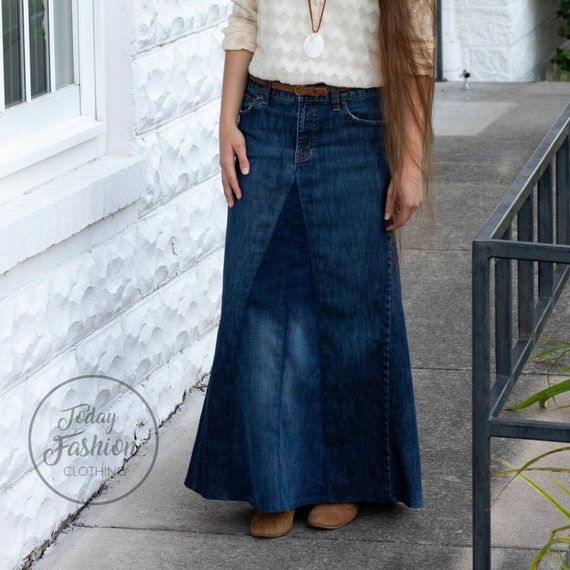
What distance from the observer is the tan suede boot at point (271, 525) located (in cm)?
361

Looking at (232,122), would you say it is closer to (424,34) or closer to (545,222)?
(424,34)

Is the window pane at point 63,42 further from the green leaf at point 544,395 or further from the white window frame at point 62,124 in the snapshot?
the green leaf at point 544,395

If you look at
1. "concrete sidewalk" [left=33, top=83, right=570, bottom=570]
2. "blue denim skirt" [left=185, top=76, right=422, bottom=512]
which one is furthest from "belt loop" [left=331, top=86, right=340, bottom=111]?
"concrete sidewalk" [left=33, top=83, right=570, bottom=570]

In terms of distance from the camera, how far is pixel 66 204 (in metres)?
3.49

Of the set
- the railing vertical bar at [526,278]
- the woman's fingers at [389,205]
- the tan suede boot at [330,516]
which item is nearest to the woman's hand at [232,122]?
the woman's fingers at [389,205]

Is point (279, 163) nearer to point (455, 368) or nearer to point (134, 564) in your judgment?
point (134, 564)

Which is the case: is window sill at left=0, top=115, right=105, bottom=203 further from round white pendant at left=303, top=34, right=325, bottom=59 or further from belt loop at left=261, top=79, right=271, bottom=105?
round white pendant at left=303, top=34, right=325, bottom=59

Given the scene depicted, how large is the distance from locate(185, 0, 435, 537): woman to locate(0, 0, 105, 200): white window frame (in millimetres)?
507

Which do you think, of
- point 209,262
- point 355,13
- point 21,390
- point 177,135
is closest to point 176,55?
point 177,135

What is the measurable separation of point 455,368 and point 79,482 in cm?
171

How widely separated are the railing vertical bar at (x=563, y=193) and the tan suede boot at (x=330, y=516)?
97 centimetres

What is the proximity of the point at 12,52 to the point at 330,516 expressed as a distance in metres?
1.54

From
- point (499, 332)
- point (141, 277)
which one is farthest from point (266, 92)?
point (499, 332)

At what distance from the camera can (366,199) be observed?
3.43 metres
